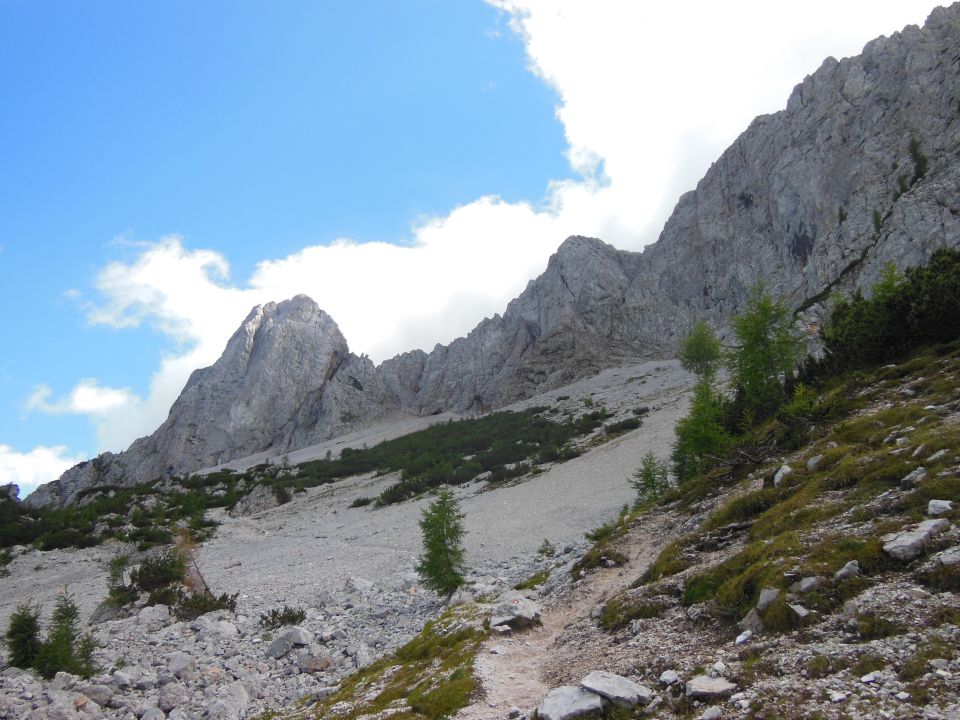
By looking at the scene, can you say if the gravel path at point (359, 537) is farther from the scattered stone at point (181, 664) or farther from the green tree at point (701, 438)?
the scattered stone at point (181, 664)

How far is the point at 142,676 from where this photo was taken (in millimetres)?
15438

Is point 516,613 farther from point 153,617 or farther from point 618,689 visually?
point 153,617

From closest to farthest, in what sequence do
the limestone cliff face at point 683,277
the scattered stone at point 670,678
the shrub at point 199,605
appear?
the scattered stone at point 670,678 → the shrub at point 199,605 → the limestone cliff face at point 683,277

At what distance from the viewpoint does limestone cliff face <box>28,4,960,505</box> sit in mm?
70375

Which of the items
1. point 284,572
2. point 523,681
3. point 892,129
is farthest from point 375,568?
point 892,129

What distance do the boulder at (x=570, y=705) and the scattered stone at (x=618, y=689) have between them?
→ 4.1 inches

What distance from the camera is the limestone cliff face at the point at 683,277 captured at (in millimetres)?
70375

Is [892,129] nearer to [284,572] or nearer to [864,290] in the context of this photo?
[864,290]

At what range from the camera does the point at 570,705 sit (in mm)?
7680

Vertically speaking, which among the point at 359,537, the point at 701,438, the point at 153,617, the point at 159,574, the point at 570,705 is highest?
the point at 701,438

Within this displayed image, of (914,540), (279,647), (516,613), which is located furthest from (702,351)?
(914,540)

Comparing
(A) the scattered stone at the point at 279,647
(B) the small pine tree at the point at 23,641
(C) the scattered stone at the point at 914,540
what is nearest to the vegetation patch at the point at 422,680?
(A) the scattered stone at the point at 279,647

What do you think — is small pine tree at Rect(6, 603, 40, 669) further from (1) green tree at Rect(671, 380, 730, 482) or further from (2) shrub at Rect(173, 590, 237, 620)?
(1) green tree at Rect(671, 380, 730, 482)

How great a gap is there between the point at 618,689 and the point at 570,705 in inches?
25.9
